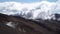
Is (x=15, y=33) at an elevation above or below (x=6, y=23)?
below

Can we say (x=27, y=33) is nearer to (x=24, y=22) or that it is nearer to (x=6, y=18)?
(x=24, y=22)

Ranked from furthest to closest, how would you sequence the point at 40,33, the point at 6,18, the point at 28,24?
the point at 6,18 → the point at 28,24 → the point at 40,33

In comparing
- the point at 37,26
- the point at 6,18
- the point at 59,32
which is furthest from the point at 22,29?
the point at 59,32

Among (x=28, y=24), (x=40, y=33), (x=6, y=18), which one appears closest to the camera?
(x=40, y=33)

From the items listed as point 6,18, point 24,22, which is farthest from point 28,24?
point 6,18

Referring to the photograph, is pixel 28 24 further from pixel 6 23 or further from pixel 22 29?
pixel 6 23

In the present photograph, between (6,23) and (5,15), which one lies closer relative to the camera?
(6,23)

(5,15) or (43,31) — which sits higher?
(5,15)

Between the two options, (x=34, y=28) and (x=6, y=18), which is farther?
(x=6, y=18)
